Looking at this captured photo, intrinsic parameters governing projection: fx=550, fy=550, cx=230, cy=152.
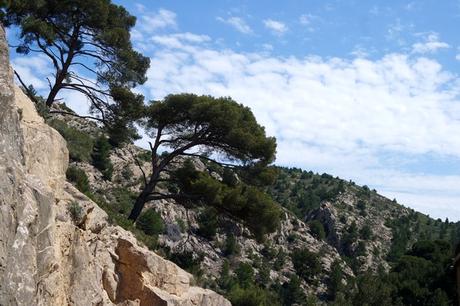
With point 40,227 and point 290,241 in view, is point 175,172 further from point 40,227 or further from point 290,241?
point 290,241

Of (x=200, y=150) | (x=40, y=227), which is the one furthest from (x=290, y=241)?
(x=40, y=227)

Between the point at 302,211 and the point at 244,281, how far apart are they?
43627 mm

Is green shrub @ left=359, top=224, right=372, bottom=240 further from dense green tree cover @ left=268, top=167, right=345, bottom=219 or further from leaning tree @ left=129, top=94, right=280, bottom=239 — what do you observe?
leaning tree @ left=129, top=94, right=280, bottom=239

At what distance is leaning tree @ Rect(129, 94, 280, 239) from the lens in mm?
23250

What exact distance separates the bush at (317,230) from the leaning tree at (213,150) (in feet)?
174

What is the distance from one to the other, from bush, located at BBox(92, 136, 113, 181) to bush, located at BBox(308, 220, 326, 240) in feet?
119

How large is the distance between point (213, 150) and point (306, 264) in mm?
40362

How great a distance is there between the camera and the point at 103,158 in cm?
4794

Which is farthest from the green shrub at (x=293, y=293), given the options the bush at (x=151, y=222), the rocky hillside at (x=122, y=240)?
the bush at (x=151, y=222)

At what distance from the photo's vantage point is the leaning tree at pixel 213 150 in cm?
2325

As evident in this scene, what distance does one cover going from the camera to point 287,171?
117 meters

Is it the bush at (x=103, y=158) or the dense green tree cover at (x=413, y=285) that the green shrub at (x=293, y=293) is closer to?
the dense green tree cover at (x=413, y=285)

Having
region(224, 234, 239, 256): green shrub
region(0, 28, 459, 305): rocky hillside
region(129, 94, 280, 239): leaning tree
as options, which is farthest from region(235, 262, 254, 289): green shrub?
region(129, 94, 280, 239): leaning tree

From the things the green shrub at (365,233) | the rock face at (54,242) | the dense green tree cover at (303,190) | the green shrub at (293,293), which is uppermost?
the dense green tree cover at (303,190)
